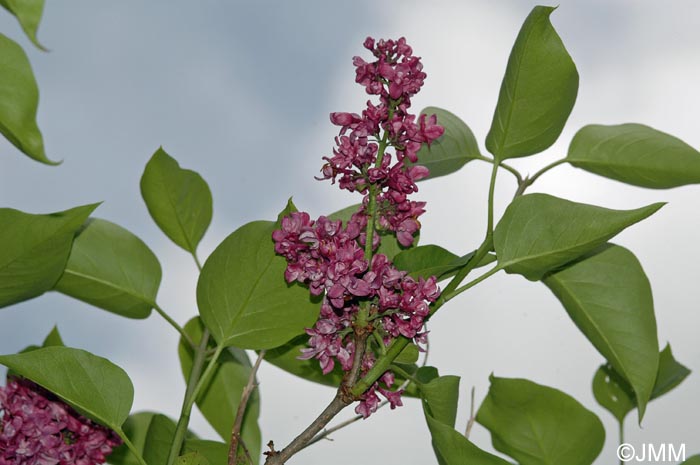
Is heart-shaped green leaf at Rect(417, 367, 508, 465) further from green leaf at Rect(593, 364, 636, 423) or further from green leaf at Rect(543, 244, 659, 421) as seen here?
green leaf at Rect(593, 364, 636, 423)

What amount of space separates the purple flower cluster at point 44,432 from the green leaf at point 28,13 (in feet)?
2.01

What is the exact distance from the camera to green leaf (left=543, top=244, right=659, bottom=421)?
1.12 meters

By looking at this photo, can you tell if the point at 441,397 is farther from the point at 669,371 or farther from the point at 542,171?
the point at 669,371

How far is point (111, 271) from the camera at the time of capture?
1189 mm

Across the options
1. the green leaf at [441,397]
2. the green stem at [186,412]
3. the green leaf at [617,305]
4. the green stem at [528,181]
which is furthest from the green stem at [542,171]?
the green stem at [186,412]

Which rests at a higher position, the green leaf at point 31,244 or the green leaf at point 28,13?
the green leaf at point 28,13

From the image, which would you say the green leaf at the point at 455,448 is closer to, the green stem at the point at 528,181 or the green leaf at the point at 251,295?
the green leaf at the point at 251,295

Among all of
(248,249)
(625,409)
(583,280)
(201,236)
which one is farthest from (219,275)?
(625,409)

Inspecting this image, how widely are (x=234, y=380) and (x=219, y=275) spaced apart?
0.40 m

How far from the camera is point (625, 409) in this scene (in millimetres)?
1410

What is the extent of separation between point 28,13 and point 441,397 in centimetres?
64

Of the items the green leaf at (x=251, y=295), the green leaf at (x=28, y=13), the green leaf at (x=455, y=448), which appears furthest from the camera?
the green leaf at (x=251, y=295)

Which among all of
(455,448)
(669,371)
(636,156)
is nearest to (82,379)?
(455,448)

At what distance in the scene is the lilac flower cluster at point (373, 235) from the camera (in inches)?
35.5
